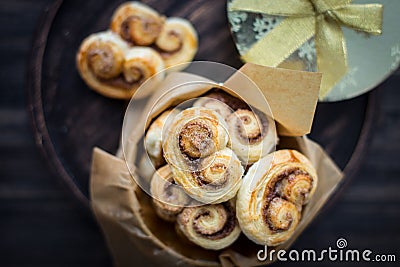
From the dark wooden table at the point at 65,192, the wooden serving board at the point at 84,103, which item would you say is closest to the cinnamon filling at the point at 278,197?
the wooden serving board at the point at 84,103

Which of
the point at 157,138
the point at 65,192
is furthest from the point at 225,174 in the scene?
the point at 65,192

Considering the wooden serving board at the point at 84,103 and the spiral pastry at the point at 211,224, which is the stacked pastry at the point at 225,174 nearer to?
the spiral pastry at the point at 211,224

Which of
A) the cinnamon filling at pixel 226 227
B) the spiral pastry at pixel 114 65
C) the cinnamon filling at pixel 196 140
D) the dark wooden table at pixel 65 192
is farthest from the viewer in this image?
the dark wooden table at pixel 65 192

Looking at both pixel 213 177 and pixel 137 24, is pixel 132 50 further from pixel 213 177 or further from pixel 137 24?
pixel 213 177

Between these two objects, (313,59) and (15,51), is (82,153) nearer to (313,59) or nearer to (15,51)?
(15,51)

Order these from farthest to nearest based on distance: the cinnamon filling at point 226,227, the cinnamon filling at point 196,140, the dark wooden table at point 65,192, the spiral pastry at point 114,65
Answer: the dark wooden table at point 65,192 < the spiral pastry at point 114,65 < the cinnamon filling at point 226,227 < the cinnamon filling at point 196,140
